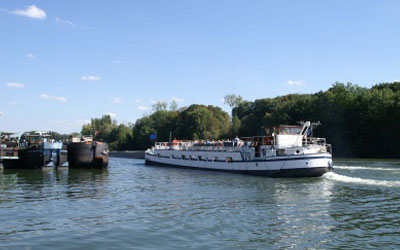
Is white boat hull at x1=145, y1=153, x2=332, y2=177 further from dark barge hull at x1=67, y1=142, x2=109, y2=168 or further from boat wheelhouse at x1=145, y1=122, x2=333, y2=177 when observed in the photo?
dark barge hull at x1=67, y1=142, x2=109, y2=168

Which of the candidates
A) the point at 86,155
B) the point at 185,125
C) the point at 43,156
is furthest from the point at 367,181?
the point at 185,125

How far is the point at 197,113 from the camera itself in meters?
148

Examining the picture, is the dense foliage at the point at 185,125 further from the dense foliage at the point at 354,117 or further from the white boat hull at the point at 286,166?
the white boat hull at the point at 286,166

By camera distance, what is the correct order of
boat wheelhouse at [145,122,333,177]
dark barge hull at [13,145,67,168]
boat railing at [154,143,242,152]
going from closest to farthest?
boat wheelhouse at [145,122,333,177] → boat railing at [154,143,242,152] → dark barge hull at [13,145,67,168]

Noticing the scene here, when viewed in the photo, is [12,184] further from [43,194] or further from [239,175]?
[239,175]

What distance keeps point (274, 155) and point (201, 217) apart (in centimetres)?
2633

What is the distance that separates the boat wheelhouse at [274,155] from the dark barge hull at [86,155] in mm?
15130

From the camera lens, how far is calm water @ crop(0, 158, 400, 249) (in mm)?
17453

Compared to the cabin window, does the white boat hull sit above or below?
below

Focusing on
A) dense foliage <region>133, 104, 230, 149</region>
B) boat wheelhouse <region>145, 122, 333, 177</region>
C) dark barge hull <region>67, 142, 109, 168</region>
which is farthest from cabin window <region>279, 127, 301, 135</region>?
dense foliage <region>133, 104, 230, 149</region>

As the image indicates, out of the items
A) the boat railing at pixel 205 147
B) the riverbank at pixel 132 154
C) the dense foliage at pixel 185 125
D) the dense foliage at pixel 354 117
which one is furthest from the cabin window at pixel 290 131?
the dense foliage at pixel 185 125

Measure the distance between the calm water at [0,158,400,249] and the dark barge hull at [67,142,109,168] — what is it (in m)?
26.0

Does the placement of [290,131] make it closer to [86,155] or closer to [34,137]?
[86,155]

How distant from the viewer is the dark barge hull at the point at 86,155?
204 ft
